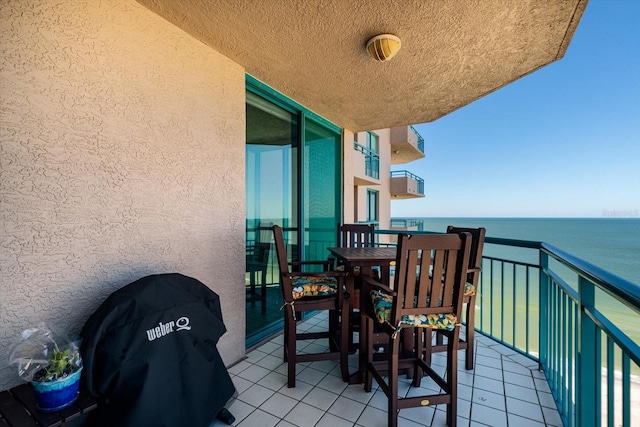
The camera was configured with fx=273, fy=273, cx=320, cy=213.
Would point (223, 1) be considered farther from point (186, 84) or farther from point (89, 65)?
point (89, 65)

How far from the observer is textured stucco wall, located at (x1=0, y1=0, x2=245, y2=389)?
1.23 meters

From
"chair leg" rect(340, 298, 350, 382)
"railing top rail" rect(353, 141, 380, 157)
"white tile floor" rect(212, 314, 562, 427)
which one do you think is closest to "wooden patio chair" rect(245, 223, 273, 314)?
"white tile floor" rect(212, 314, 562, 427)

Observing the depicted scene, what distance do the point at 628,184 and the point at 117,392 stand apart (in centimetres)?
2946

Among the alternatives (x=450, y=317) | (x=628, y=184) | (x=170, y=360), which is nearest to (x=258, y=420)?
(x=170, y=360)

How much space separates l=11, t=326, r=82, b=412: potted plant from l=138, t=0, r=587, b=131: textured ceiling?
191 cm

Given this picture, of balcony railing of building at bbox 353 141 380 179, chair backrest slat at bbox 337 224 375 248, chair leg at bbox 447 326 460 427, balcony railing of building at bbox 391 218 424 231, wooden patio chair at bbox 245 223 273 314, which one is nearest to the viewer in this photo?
chair leg at bbox 447 326 460 427

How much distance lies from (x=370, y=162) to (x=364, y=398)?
8.07 m

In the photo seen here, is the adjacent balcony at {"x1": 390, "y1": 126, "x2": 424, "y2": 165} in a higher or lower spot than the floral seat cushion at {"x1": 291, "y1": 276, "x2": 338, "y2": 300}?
higher

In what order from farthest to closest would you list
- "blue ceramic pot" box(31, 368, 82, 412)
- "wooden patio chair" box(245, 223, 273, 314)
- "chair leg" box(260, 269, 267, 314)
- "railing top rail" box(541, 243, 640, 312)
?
"chair leg" box(260, 269, 267, 314), "wooden patio chair" box(245, 223, 273, 314), "blue ceramic pot" box(31, 368, 82, 412), "railing top rail" box(541, 243, 640, 312)

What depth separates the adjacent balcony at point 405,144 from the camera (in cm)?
1162

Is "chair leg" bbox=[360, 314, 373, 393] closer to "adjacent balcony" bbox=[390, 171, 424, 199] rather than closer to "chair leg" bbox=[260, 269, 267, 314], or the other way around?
"chair leg" bbox=[260, 269, 267, 314]

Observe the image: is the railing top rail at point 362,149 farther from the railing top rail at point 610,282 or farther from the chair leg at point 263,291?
the railing top rail at point 610,282

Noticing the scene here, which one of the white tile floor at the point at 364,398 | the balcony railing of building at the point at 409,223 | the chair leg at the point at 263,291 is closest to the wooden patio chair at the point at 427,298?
the white tile floor at the point at 364,398

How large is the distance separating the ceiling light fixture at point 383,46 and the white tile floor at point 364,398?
2473 mm
